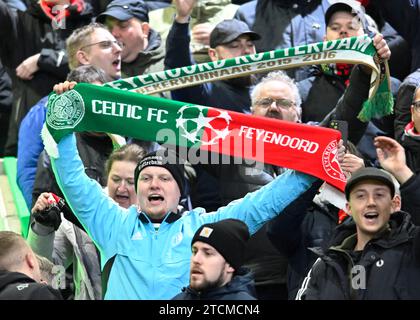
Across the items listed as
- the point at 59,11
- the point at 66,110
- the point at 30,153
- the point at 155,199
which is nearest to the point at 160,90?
the point at 66,110

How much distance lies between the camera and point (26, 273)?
24.3 ft

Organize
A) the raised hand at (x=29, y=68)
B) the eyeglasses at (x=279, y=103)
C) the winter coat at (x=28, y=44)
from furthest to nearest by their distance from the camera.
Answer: the winter coat at (x=28, y=44)
the raised hand at (x=29, y=68)
the eyeglasses at (x=279, y=103)

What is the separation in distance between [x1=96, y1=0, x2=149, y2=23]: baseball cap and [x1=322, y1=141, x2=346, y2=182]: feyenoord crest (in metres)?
3.30

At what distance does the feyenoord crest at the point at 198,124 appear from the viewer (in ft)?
26.9

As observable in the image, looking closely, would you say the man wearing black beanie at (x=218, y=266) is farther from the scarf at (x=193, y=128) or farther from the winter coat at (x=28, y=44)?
the winter coat at (x=28, y=44)

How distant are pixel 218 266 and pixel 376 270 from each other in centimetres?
92

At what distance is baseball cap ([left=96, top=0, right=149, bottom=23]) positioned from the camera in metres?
10.8

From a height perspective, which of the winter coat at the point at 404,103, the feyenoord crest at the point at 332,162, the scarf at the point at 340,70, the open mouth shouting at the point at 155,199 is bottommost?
the open mouth shouting at the point at 155,199

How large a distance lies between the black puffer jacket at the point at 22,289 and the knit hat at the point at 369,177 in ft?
6.06

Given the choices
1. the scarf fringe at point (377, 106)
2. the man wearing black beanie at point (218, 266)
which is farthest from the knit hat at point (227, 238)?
the scarf fringe at point (377, 106)

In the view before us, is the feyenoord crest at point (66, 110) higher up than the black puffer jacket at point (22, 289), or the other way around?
the feyenoord crest at point (66, 110)

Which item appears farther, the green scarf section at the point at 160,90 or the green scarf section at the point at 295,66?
the green scarf section at the point at 295,66

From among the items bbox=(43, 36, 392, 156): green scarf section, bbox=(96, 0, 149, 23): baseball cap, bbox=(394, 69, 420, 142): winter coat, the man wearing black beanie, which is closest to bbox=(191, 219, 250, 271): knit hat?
the man wearing black beanie
